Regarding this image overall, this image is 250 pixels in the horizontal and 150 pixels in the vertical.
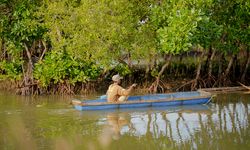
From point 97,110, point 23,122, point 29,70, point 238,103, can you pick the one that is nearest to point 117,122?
point 97,110

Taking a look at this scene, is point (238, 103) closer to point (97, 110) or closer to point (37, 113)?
point (97, 110)

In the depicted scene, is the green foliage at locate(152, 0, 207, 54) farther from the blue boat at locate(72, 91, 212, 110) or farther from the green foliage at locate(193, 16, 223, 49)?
the blue boat at locate(72, 91, 212, 110)

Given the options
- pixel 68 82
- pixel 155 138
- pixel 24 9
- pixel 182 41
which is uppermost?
pixel 24 9

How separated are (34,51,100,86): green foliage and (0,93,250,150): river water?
55.7 inches

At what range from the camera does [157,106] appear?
41.7 feet

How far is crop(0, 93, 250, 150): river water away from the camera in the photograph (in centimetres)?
903

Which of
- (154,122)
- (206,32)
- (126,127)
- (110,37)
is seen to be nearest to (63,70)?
(110,37)

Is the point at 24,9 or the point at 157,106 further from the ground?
the point at 24,9

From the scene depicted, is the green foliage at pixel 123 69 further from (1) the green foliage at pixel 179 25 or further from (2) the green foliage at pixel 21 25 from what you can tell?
(2) the green foliage at pixel 21 25

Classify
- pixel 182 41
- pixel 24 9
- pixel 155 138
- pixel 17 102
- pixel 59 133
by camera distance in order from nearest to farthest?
1. pixel 155 138
2. pixel 59 133
3. pixel 182 41
4. pixel 17 102
5. pixel 24 9

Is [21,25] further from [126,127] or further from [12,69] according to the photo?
[126,127]

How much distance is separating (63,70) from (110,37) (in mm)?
2131

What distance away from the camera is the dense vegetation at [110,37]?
1387cm

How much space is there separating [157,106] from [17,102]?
4415 millimetres
